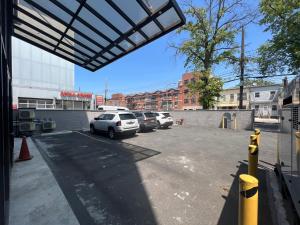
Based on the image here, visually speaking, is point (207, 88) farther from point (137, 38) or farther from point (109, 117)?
point (137, 38)

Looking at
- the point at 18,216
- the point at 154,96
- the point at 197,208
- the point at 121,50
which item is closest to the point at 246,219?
the point at 197,208

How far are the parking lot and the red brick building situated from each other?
37732mm

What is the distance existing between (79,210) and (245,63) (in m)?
20.8

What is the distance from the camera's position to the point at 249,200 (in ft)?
5.59

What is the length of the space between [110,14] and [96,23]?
0.79 meters

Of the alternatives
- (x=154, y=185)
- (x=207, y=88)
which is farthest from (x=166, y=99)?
(x=154, y=185)

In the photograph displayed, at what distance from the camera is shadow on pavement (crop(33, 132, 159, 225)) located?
9.69 ft

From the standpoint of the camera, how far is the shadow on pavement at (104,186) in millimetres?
2954

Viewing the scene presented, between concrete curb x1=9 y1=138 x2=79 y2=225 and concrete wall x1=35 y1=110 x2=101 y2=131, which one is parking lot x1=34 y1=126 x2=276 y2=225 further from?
concrete wall x1=35 y1=110 x2=101 y2=131

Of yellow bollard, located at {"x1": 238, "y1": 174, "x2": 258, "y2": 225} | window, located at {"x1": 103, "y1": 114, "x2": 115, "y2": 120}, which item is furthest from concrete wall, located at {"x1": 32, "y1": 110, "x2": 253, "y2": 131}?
yellow bollard, located at {"x1": 238, "y1": 174, "x2": 258, "y2": 225}

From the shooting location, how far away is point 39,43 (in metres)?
8.05

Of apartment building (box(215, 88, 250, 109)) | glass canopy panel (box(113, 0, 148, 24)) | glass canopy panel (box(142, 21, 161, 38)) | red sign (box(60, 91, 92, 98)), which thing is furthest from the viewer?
apartment building (box(215, 88, 250, 109))

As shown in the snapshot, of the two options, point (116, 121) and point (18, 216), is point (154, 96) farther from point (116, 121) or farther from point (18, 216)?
point (18, 216)

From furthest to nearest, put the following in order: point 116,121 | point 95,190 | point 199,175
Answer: point 116,121
point 199,175
point 95,190
